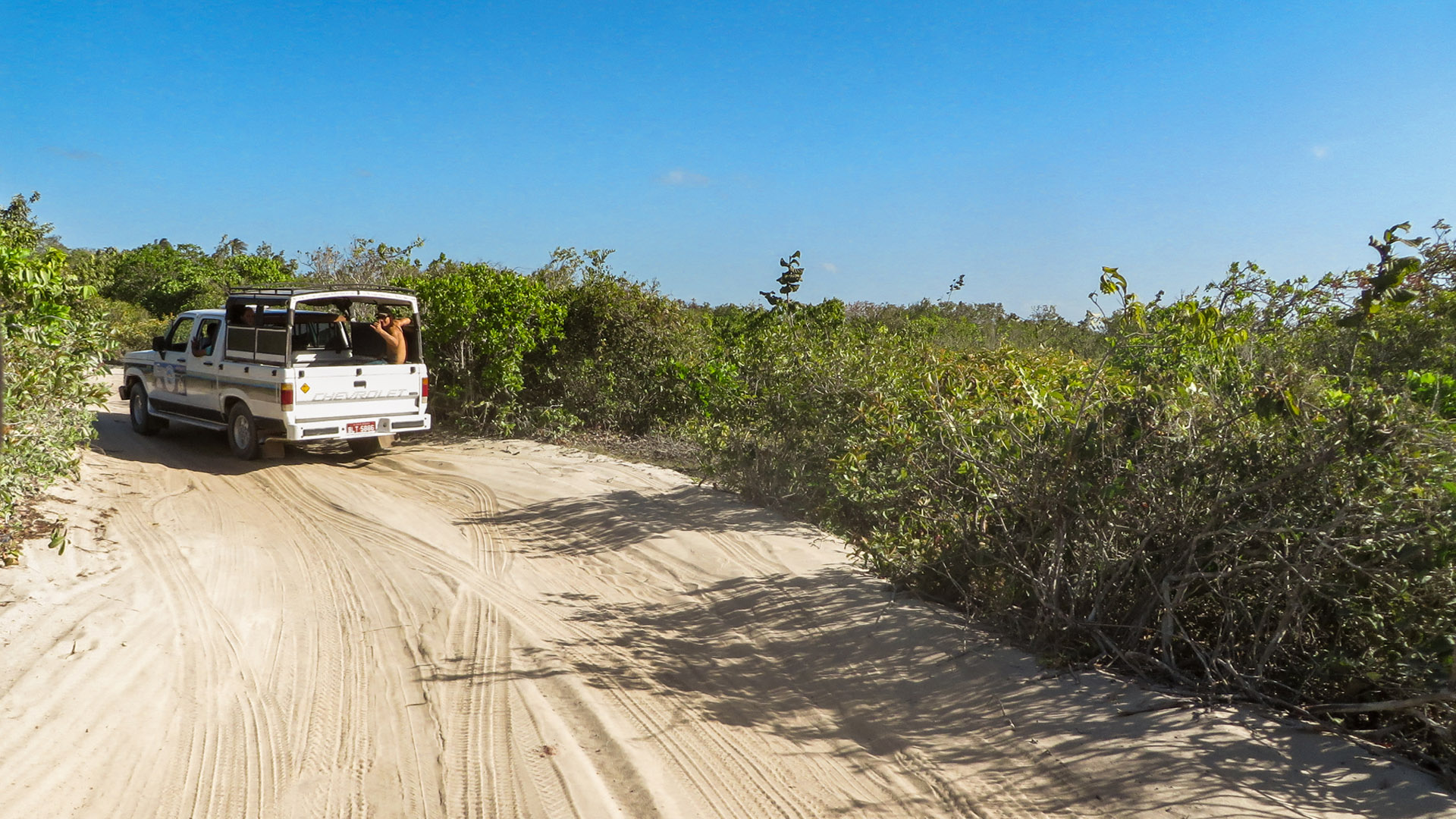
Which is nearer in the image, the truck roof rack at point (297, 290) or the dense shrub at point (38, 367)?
the dense shrub at point (38, 367)

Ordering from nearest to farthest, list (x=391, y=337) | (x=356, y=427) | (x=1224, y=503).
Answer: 1. (x=1224, y=503)
2. (x=356, y=427)
3. (x=391, y=337)

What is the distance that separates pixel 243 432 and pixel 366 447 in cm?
147

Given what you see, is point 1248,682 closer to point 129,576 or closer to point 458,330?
point 129,576

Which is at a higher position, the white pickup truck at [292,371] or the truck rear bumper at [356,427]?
the white pickup truck at [292,371]

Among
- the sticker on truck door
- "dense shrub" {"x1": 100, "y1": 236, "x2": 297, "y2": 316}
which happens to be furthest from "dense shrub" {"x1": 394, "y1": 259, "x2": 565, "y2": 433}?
"dense shrub" {"x1": 100, "y1": 236, "x2": 297, "y2": 316}

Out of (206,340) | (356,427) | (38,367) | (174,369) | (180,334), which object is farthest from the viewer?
(180,334)

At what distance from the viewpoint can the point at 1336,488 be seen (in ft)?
13.4

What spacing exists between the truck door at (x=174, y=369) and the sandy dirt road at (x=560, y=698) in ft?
15.3

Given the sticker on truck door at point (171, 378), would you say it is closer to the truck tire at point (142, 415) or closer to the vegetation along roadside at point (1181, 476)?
the truck tire at point (142, 415)

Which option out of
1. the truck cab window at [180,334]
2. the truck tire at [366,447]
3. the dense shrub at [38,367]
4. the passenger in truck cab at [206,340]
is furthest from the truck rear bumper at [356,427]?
the truck cab window at [180,334]

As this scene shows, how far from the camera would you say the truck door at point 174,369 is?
1252cm

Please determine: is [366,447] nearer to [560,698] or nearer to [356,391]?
[356,391]

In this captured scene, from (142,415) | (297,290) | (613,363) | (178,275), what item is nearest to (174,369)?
(142,415)

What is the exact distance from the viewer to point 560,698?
499cm
